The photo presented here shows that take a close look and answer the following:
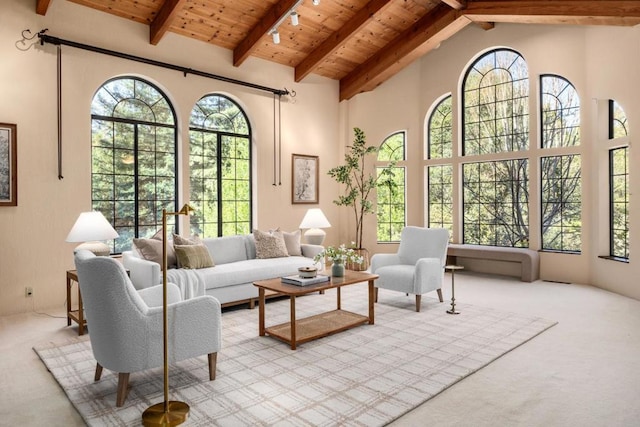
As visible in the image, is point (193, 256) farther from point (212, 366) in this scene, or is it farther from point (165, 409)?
point (165, 409)

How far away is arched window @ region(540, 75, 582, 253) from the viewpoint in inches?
252

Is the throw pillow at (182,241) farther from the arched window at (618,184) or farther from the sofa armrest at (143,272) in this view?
the arched window at (618,184)

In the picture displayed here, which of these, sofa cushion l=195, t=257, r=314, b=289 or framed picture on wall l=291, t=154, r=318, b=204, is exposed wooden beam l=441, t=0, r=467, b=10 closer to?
framed picture on wall l=291, t=154, r=318, b=204

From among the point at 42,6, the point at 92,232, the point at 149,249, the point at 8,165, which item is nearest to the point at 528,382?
the point at 149,249

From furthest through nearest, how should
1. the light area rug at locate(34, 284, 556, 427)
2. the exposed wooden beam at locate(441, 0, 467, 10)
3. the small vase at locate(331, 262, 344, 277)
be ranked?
the exposed wooden beam at locate(441, 0, 467, 10)
the small vase at locate(331, 262, 344, 277)
the light area rug at locate(34, 284, 556, 427)

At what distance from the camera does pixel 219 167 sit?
666 centimetres

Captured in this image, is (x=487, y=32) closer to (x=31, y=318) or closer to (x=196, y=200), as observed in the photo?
(x=196, y=200)

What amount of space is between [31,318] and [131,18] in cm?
380

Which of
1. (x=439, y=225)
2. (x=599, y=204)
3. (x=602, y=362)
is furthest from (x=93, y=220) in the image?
(x=599, y=204)

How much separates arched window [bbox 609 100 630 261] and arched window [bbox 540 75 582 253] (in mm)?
457

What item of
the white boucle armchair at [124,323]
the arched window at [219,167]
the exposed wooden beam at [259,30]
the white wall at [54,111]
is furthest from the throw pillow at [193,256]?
the exposed wooden beam at [259,30]

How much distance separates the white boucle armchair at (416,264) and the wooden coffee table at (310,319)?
65cm

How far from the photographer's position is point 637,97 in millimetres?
5168

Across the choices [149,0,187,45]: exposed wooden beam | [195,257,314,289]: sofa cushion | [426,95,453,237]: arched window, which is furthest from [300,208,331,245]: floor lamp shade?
[149,0,187,45]: exposed wooden beam
